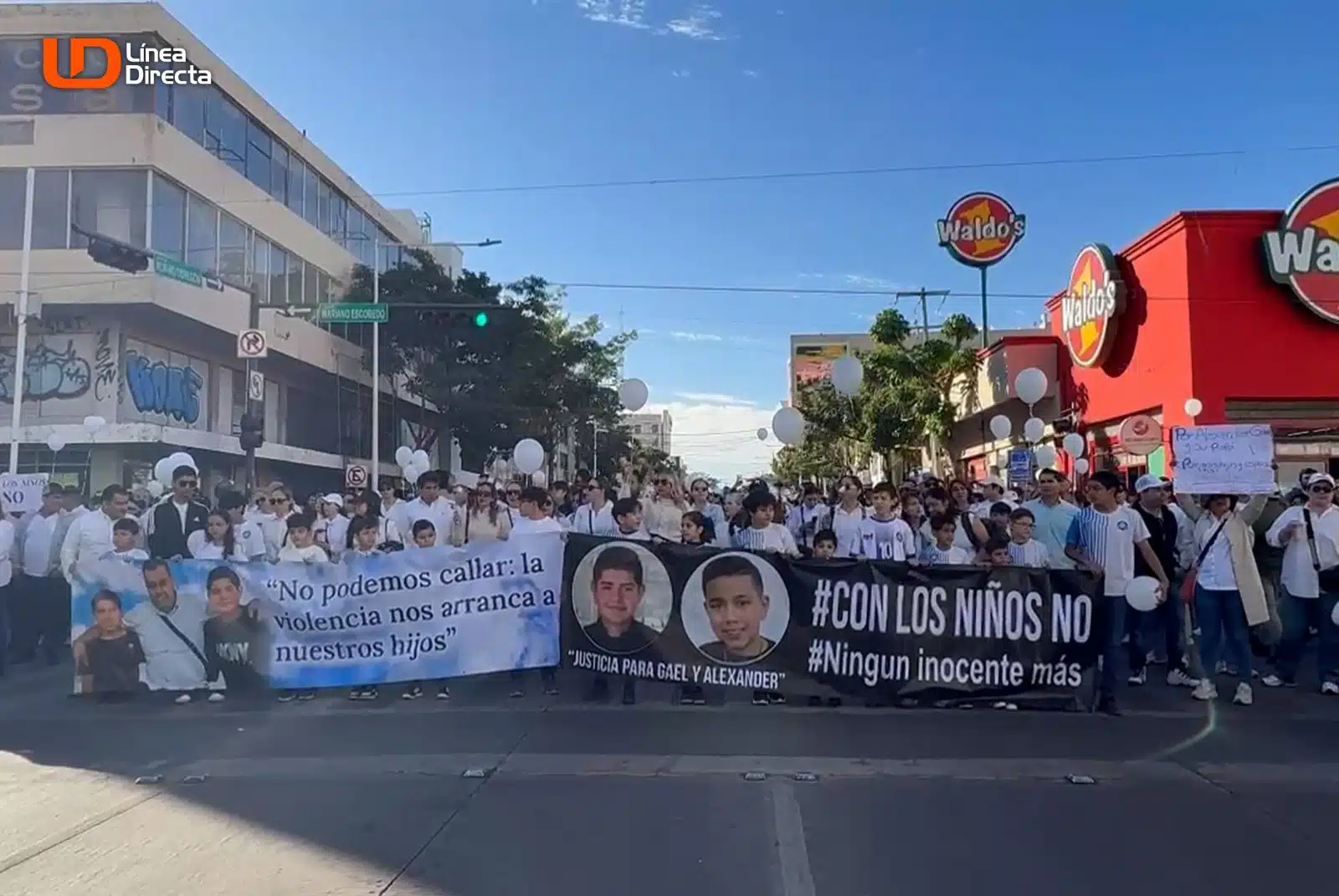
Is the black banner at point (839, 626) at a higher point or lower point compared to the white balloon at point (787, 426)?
lower

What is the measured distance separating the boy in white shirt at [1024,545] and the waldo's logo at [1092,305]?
43.6 feet

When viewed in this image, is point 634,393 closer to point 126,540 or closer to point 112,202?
point 126,540

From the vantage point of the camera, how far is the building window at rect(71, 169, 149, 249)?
1085 inches

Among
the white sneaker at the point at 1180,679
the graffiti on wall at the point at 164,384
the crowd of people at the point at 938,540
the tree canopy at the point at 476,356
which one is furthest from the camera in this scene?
the tree canopy at the point at 476,356

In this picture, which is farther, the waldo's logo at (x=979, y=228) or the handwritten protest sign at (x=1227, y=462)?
the waldo's logo at (x=979, y=228)

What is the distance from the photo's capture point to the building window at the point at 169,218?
2792cm

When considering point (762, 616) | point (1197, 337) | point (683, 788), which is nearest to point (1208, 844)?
point (683, 788)

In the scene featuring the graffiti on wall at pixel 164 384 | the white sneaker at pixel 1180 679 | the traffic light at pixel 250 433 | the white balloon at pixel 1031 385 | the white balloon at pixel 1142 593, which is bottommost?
the white sneaker at pixel 1180 679

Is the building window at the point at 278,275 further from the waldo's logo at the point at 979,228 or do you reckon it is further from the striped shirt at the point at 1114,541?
the striped shirt at the point at 1114,541

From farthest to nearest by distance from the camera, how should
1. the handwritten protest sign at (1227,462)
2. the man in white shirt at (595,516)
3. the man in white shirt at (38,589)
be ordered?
1. the man in white shirt at (38,589)
2. the man in white shirt at (595,516)
3. the handwritten protest sign at (1227,462)

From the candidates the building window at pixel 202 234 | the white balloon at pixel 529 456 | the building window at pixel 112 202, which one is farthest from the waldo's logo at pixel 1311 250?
the building window at pixel 202 234

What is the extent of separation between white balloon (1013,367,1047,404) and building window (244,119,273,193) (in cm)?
2357

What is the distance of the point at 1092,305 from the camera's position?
22.5 metres

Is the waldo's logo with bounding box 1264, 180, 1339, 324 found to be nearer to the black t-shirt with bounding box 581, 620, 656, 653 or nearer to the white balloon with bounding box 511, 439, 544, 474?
the white balloon with bounding box 511, 439, 544, 474
